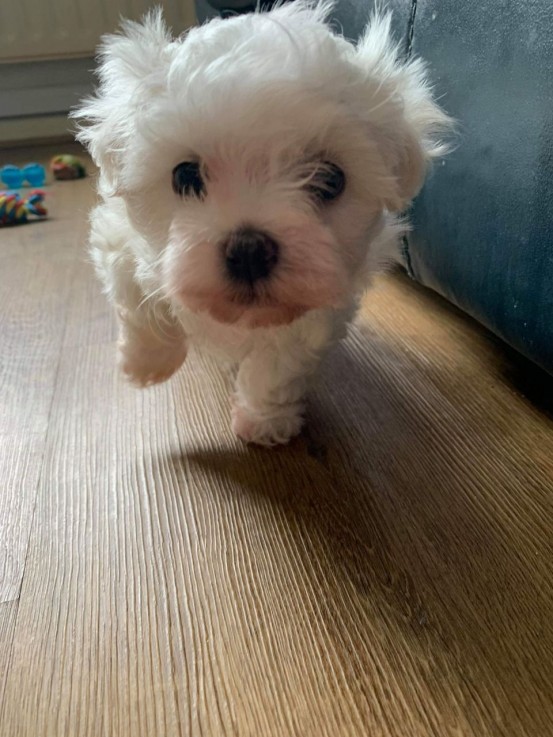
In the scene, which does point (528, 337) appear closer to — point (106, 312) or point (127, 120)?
point (127, 120)

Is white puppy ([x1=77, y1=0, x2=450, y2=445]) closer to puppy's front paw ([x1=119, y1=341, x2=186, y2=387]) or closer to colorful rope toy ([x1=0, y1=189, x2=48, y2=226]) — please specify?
puppy's front paw ([x1=119, y1=341, x2=186, y2=387])

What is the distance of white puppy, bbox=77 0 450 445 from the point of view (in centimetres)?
80

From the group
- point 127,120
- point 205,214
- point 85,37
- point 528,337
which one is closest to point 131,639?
point 205,214

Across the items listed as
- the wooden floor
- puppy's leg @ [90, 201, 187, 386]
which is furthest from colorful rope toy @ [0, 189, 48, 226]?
puppy's leg @ [90, 201, 187, 386]

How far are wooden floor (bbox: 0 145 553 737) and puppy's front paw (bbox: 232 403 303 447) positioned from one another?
2cm

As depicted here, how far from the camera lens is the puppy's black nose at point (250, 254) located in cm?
80

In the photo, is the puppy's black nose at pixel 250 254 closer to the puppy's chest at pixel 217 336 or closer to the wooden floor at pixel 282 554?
the puppy's chest at pixel 217 336

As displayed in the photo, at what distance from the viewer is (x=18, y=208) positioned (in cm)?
218

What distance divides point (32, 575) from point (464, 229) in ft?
2.81

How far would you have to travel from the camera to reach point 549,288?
3.27 feet

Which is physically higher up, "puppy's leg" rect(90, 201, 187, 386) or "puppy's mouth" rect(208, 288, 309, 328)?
"puppy's mouth" rect(208, 288, 309, 328)

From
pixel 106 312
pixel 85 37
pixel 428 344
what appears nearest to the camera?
pixel 428 344

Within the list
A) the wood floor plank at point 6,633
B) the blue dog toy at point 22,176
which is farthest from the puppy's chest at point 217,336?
the blue dog toy at point 22,176

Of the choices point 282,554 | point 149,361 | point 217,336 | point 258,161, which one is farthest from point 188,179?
point 282,554
